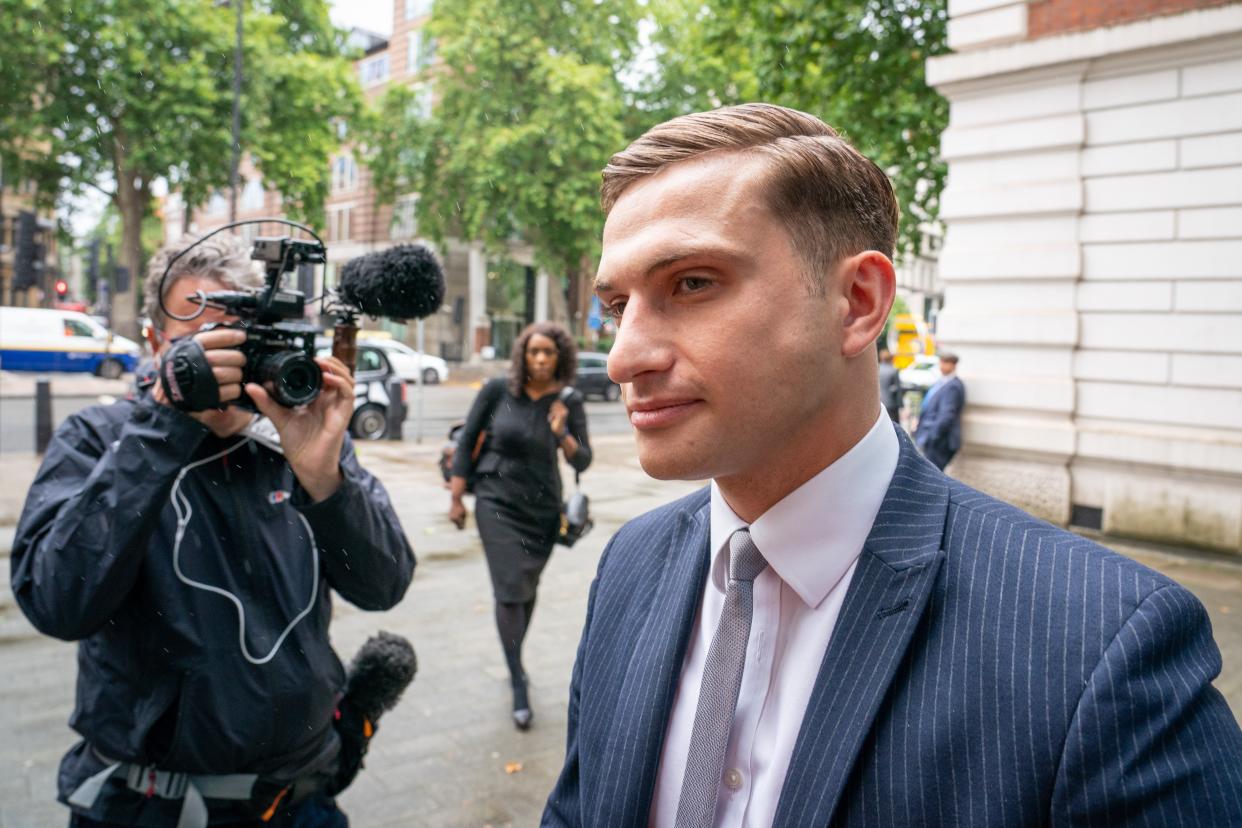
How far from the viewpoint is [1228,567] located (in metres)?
8.52

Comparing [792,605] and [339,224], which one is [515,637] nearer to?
[792,605]

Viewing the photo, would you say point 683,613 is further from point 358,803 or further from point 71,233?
point 71,233

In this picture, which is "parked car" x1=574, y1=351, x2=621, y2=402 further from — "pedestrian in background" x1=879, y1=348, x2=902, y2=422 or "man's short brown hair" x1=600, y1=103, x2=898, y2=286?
"man's short brown hair" x1=600, y1=103, x2=898, y2=286

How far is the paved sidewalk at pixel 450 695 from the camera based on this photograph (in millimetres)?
3980

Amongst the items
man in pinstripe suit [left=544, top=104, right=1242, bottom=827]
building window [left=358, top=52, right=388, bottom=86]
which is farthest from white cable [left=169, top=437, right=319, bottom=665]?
building window [left=358, top=52, right=388, bottom=86]

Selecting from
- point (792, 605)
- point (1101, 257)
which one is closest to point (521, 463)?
point (792, 605)

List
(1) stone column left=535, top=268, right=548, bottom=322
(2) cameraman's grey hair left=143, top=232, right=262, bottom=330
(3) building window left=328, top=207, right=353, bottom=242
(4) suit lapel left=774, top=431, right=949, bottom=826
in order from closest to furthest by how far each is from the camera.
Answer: (4) suit lapel left=774, top=431, right=949, bottom=826
(2) cameraman's grey hair left=143, top=232, right=262, bottom=330
(1) stone column left=535, top=268, right=548, bottom=322
(3) building window left=328, top=207, right=353, bottom=242

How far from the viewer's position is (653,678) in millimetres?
1401

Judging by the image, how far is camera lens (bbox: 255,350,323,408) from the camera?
2135mm

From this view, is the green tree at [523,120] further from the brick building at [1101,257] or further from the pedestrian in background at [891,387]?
the brick building at [1101,257]

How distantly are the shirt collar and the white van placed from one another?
3058cm

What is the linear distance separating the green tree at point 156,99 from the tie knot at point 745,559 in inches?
1240

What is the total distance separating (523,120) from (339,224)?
17881 millimetres

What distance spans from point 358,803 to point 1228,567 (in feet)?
25.7
